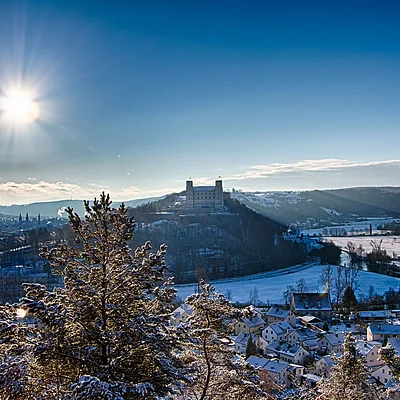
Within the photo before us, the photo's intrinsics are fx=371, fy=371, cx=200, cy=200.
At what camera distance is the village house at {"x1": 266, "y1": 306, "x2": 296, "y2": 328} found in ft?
93.2

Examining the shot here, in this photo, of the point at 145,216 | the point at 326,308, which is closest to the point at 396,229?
the point at 145,216

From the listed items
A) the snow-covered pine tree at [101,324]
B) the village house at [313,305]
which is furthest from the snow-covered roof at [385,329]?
the snow-covered pine tree at [101,324]

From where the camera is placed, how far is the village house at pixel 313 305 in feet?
105

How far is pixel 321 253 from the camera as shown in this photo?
62.1 meters

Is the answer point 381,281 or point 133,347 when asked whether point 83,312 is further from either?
point 381,281

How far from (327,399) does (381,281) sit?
4284 cm

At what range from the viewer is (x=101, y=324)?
13.3ft

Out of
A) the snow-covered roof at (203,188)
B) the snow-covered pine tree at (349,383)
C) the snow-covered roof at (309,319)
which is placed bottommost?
the snow-covered roof at (309,319)

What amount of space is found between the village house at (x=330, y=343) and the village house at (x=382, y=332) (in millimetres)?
2081

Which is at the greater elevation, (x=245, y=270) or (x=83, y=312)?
(x=83, y=312)

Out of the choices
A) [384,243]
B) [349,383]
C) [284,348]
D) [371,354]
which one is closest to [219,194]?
[384,243]

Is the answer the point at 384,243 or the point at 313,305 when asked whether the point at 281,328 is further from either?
the point at 384,243

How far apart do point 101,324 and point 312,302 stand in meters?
32.1

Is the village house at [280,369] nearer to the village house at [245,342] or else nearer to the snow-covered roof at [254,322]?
the village house at [245,342]
